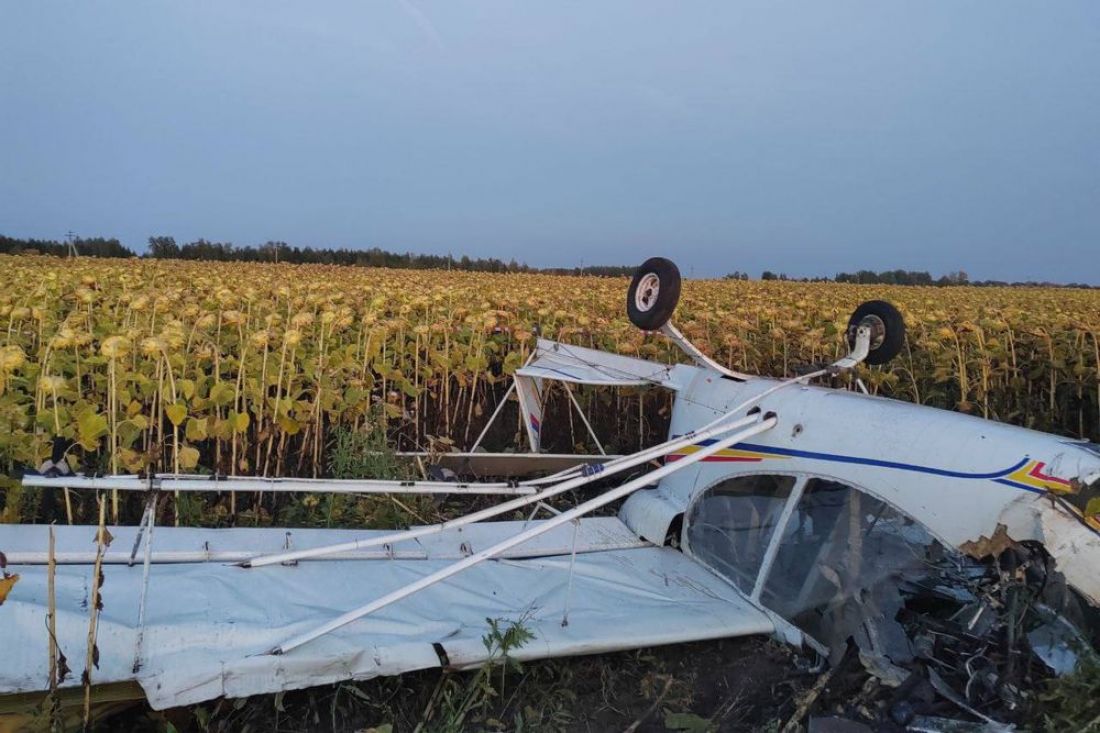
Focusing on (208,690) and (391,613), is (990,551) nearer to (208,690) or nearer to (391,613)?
(391,613)

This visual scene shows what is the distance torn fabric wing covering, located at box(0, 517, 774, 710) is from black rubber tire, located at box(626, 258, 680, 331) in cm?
132

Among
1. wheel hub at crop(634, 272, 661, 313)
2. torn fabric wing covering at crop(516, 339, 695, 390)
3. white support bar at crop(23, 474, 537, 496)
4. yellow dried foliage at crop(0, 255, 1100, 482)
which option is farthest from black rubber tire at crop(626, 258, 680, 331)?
yellow dried foliage at crop(0, 255, 1100, 482)

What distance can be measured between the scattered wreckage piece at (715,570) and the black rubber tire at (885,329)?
0.06 ft

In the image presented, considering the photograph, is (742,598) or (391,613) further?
(742,598)

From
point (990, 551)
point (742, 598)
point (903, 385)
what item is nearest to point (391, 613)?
point (742, 598)

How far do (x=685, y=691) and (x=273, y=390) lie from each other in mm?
4849

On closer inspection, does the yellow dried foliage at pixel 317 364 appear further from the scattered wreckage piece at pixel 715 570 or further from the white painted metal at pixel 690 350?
the white painted metal at pixel 690 350

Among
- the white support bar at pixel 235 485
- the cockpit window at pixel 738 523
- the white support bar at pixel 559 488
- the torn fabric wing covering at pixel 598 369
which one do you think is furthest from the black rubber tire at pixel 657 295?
the white support bar at pixel 235 485

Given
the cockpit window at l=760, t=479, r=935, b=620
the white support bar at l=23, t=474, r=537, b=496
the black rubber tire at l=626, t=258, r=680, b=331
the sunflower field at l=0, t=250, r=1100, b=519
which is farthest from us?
the sunflower field at l=0, t=250, r=1100, b=519

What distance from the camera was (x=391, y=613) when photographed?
3.57 m

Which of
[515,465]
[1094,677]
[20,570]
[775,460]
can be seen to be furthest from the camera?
[515,465]

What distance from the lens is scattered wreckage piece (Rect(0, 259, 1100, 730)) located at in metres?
2.79

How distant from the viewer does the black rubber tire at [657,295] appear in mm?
4227

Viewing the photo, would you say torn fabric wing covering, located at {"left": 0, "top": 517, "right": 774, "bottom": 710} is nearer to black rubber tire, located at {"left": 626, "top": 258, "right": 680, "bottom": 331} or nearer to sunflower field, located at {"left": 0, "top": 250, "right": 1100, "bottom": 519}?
sunflower field, located at {"left": 0, "top": 250, "right": 1100, "bottom": 519}
